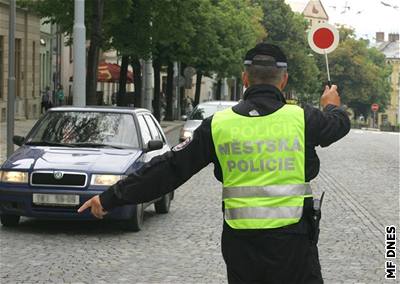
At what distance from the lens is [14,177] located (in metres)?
10.2

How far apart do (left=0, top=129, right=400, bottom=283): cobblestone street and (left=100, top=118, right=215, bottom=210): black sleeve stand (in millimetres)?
3652

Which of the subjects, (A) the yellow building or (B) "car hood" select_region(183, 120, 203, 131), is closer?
(B) "car hood" select_region(183, 120, 203, 131)

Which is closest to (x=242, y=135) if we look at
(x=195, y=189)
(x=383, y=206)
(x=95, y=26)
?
(x=383, y=206)

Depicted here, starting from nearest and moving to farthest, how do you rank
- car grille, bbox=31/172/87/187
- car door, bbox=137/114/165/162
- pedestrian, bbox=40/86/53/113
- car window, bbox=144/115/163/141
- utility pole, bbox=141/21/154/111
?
car grille, bbox=31/172/87/187
car door, bbox=137/114/165/162
car window, bbox=144/115/163/141
utility pole, bbox=141/21/154/111
pedestrian, bbox=40/86/53/113

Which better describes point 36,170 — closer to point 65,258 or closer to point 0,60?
point 65,258

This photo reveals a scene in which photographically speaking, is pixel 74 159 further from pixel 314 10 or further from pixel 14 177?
pixel 314 10

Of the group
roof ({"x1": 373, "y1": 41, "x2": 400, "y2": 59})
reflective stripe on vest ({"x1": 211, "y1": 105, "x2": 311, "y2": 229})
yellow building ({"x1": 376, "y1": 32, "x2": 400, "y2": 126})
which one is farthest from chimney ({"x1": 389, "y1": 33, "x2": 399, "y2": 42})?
reflective stripe on vest ({"x1": 211, "y1": 105, "x2": 311, "y2": 229})

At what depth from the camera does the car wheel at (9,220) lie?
34.7 ft

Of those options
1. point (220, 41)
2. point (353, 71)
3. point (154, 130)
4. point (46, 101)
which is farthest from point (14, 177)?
point (353, 71)

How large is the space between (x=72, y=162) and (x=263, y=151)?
6.58 metres

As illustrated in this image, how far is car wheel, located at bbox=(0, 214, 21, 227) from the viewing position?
417 inches

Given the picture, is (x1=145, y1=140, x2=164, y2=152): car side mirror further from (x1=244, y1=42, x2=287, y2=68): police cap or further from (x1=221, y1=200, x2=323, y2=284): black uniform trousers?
(x1=221, y1=200, x2=323, y2=284): black uniform trousers

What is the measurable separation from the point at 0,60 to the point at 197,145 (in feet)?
115

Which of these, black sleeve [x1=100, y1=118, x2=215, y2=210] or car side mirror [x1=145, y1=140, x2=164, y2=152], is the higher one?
black sleeve [x1=100, y1=118, x2=215, y2=210]
